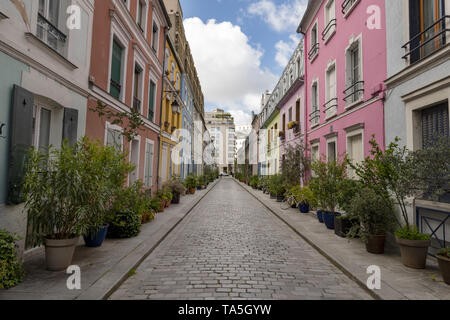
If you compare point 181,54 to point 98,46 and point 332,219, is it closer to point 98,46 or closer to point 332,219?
point 98,46

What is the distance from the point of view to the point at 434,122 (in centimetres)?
525

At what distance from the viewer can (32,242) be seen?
4070 mm

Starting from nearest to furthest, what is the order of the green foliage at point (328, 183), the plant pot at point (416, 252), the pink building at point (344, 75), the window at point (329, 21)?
the plant pot at point (416, 252)
the pink building at point (344, 75)
the green foliage at point (328, 183)
the window at point (329, 21)

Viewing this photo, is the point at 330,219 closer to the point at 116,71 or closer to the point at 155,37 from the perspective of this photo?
the point at 116,71

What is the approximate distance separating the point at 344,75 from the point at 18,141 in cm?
975

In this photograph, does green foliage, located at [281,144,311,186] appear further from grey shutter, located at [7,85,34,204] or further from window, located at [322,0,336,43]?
grey shutter, located at [7,85,34,204]

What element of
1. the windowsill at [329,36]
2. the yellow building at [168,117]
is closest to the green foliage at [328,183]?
the windowsill at [329,36]

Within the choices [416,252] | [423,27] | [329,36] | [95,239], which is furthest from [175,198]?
[423,27]

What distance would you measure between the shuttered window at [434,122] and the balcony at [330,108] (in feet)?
15.1

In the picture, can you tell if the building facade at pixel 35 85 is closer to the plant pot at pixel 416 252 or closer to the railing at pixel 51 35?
the railing at pixel 51 35

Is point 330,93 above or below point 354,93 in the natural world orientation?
above

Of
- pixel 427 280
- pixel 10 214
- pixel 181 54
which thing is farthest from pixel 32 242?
pixel 181 54

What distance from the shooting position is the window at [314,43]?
1235cm

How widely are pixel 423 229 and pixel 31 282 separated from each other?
23.2ft
